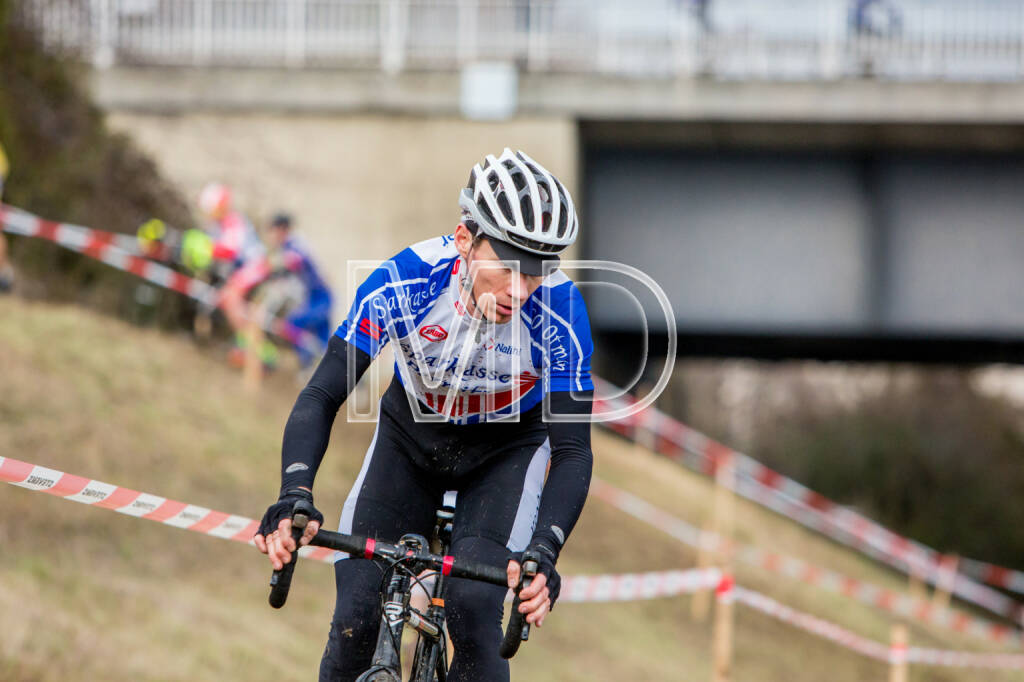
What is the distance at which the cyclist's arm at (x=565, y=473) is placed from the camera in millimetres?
3299

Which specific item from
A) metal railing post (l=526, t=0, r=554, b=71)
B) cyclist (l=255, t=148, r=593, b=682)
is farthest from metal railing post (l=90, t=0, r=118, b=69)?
cyclist (l=255, t=148, r=593, b=682)

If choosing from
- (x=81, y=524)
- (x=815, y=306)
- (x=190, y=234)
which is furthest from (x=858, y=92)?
(x=81, y=524)

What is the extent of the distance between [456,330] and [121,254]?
→ 11.4 metres

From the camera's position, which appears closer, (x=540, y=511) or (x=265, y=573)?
(x=540, y=511)

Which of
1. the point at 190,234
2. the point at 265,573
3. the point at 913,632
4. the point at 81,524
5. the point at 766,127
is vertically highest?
the point at 766,127

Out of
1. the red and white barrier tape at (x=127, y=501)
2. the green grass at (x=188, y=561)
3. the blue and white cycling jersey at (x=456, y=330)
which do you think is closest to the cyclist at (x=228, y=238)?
the green grass at (x=188, y=561)

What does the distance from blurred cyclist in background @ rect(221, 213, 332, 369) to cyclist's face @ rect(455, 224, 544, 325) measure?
962 centimetres

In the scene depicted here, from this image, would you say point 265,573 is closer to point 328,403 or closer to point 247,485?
point 247,485

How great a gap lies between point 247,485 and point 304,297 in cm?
393

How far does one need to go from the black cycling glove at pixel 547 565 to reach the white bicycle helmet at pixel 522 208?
2.72 feet

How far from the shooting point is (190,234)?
14.0 metres

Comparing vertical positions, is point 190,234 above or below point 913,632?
above

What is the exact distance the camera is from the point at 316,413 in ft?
11.2

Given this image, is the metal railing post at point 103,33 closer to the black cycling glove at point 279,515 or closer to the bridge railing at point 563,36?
the bridge railing at point 563,36
